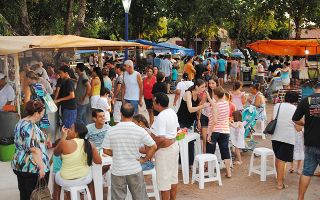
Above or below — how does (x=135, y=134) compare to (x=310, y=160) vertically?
above

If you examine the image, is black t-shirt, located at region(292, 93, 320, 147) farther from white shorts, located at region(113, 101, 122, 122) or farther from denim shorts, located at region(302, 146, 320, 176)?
white shorts, located at region(113, 101, 122, 122)

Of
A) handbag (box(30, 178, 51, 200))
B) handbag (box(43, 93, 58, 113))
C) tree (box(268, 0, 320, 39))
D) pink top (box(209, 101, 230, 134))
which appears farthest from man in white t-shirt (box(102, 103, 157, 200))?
tree (box(268, 0, 320, 39))

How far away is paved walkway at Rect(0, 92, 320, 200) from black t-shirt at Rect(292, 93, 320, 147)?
1207 mm

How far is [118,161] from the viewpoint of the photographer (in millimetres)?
4816

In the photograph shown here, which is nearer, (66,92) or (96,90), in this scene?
(66,92)

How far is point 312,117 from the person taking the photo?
5695 mm

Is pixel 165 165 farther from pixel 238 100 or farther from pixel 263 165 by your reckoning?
pixel 238 100

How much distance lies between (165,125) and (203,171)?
5.90 feet

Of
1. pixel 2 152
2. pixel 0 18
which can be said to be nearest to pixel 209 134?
pixel 2 152

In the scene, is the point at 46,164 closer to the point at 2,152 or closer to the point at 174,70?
the point at 2,152

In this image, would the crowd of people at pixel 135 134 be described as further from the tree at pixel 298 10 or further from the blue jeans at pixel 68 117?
the tree at pixel 298 10

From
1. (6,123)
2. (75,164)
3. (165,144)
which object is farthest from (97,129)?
(6,123)

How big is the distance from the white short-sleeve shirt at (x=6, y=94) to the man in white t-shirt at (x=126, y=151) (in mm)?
4941

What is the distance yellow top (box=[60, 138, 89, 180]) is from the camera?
5.16m
